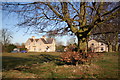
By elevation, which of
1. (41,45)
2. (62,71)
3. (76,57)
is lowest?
(62,71)

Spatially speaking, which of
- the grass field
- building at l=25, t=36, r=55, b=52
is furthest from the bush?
building at l=25, t=36, r=55, b=52

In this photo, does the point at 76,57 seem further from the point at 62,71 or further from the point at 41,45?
the point at 41,45

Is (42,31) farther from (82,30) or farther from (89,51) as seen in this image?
(89,51)

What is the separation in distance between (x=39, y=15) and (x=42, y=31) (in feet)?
3.66

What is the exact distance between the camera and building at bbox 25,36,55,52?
25.3ft

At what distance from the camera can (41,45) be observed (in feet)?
26.2

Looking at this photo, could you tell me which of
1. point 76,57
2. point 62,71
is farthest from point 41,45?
point 62,71

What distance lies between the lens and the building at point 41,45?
7.70 m

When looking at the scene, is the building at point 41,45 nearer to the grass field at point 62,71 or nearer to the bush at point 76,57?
the grass field at point 62,71

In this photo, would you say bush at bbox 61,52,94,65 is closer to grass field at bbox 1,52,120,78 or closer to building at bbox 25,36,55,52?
grass field at bbox 1,52,120,78

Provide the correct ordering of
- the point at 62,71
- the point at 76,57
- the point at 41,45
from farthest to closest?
1. the point at 41,45
2. the point at 76,57
3. the point at 62,71

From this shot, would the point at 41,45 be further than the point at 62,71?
Yes

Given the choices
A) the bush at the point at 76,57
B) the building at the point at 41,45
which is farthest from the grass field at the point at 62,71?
the building at the point at 41,45

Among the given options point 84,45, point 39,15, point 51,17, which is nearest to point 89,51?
point 84,45
